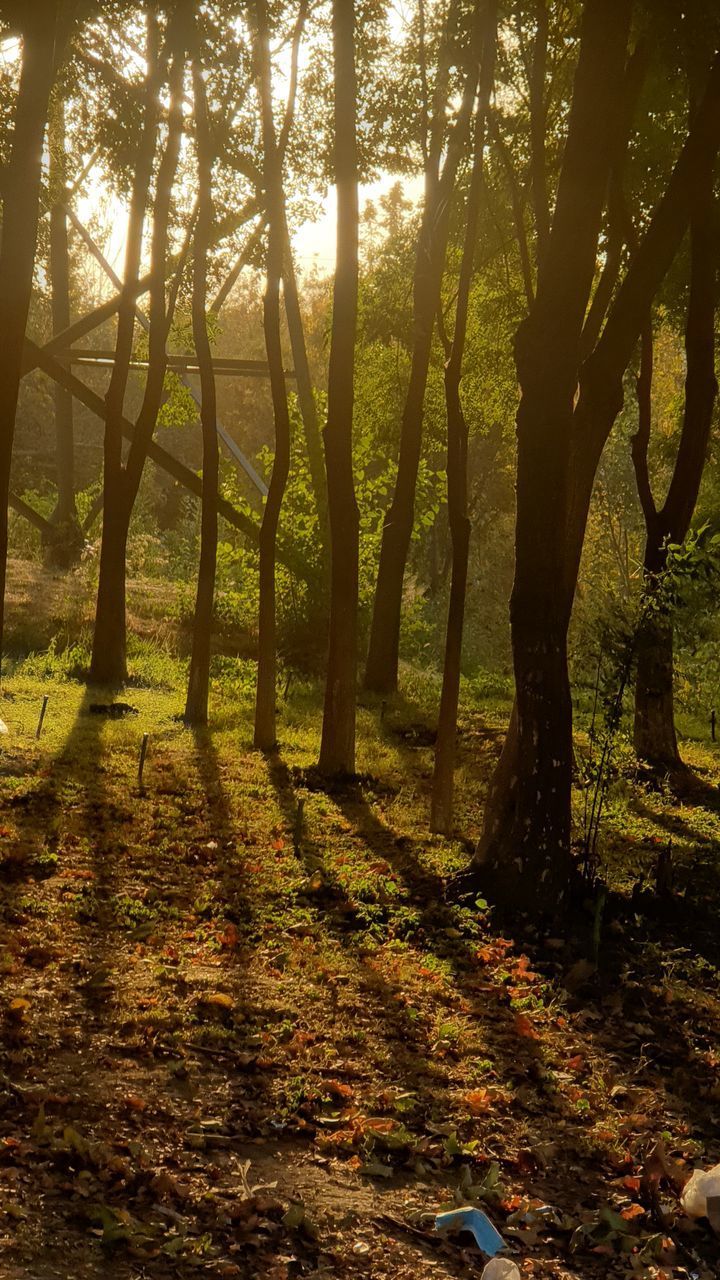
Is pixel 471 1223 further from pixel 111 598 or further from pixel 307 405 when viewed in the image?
pixel 307 405

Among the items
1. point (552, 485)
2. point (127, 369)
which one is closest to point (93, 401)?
point (127, 369)

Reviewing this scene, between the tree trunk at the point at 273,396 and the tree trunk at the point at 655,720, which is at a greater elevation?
the tree trunk at the point at 273,396

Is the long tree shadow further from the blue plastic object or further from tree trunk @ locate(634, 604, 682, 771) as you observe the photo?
tree trunk @ locate(634, 604, 682, 771)

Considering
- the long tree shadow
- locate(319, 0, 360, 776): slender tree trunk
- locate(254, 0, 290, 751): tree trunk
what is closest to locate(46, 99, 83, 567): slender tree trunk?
locate(254, 0, 290, 751): tree trunk

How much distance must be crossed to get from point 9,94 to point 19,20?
13.6 ft

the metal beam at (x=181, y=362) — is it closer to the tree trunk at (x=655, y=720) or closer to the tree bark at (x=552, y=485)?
the tree trunk at (x=655, y=720)

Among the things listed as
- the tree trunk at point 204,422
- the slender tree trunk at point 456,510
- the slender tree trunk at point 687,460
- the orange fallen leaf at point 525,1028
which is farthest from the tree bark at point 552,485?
the tree trunk at point 204,422

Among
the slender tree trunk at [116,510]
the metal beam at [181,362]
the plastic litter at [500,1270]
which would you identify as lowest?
the plastic litter at [500,1270]

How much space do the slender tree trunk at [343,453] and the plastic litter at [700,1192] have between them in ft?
26.9

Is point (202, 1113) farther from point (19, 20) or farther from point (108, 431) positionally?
point (108, 431)

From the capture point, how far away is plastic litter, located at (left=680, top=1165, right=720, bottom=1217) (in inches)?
195

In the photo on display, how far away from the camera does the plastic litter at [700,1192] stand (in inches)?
195

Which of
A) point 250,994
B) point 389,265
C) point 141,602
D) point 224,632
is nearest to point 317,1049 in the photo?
point 250,994

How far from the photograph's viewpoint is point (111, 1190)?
4.52 metres
